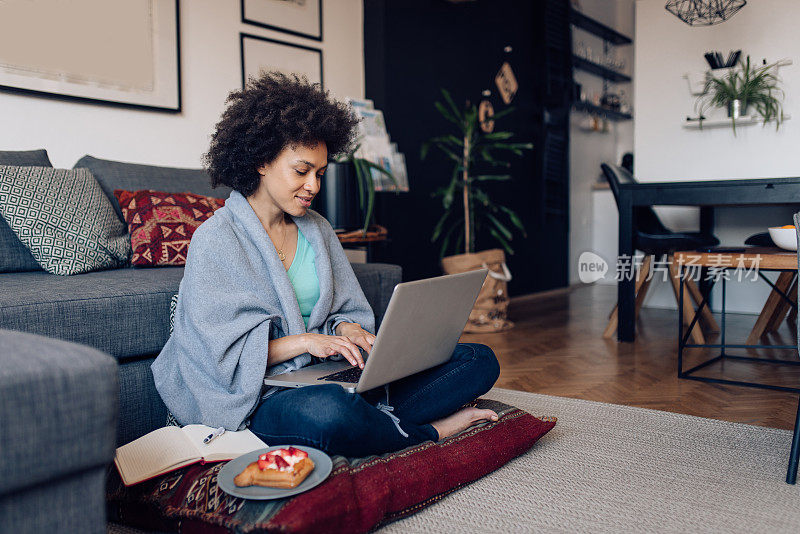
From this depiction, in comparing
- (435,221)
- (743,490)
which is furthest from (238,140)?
(435,221)

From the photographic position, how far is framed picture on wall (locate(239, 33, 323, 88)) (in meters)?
3.44

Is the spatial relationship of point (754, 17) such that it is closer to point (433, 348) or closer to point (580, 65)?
point (580, 65)

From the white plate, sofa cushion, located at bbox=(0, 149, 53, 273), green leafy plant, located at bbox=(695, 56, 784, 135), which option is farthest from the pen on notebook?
green leafy plant, located at bbox=(695, 56, 784, 135)

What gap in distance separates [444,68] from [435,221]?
1.07 m

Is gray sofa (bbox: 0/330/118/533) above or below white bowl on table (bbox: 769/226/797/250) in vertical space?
below

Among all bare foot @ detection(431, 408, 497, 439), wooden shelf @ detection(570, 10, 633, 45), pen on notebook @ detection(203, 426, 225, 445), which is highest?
wooden shelf @ detection(570, 10, 633, 45)

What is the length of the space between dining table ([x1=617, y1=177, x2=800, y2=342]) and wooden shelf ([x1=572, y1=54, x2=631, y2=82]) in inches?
105

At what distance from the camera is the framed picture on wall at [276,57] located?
344cm

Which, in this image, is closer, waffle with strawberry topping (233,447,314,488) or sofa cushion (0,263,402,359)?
waffle with strawberry topping (233,447,314,488)

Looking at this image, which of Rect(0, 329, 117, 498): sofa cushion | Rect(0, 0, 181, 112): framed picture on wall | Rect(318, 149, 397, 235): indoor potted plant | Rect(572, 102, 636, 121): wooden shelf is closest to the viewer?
Rect(0, 329, 117, 498): sofa cushion

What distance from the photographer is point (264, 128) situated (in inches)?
65.0

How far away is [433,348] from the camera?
1.67 metres

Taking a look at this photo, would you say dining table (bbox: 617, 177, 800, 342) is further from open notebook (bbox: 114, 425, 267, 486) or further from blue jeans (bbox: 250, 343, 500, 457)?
open notebook (bbox: 114, 425, 267, 486)

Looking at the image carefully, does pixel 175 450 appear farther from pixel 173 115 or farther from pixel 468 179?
pixel 468 179
